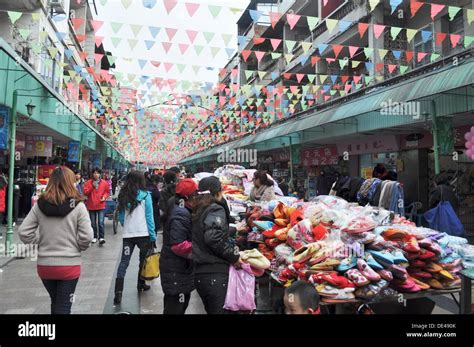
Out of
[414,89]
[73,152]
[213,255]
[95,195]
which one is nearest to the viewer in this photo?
[213,255]

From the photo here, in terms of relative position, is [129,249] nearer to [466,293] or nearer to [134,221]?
[134,221]

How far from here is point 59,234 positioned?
325cm

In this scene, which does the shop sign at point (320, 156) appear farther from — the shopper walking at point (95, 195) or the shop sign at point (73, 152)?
the shop sign at point (73, 152)

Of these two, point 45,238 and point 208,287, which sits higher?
point 45,238

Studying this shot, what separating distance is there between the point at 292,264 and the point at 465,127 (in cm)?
909

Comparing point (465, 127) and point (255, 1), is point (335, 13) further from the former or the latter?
point (255, 1)

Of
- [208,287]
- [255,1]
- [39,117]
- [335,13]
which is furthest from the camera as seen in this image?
[255,1]

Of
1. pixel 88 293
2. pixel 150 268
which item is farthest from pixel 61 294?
pixel 88 293

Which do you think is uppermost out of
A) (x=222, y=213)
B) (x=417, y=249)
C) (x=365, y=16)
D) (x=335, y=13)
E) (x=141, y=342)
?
(x=335, y=13)

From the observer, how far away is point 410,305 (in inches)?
156

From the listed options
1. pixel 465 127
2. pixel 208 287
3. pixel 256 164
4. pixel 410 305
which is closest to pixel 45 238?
pixel 208 287

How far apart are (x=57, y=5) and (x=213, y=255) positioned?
1992 cm

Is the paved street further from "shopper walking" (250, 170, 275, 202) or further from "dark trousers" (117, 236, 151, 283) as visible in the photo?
"shopper walking" (250, 170, 275, 202)

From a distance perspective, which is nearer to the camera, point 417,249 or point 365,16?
point 417,249
